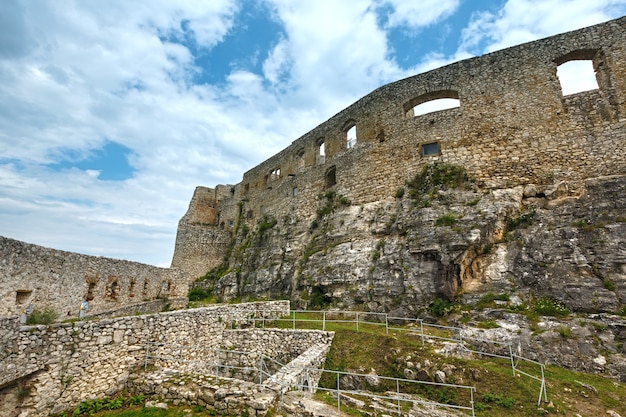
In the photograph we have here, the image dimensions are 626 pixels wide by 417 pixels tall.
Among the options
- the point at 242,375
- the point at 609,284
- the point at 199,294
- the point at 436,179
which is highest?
the point at 436,179

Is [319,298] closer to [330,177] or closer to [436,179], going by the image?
[436,179]

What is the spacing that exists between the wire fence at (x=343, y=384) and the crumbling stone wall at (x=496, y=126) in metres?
10.2

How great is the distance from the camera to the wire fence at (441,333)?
9077 mm

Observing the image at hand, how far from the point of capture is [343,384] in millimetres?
10164

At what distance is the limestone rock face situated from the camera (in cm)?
1149

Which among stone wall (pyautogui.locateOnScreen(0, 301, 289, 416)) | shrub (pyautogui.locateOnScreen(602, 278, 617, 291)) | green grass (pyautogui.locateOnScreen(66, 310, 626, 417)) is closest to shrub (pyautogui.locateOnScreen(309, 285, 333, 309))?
green grass (pyautogui.locateOnScreen(66, 310, 626, 417))

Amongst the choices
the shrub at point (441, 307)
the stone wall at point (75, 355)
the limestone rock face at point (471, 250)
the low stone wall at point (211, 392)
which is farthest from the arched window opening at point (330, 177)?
the low stone wall at point (211, 392)

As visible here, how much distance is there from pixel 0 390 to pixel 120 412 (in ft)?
→ 8.50

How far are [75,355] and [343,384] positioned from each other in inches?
292

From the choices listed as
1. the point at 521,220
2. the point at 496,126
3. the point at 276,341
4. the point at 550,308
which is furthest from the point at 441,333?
the point at 496,126

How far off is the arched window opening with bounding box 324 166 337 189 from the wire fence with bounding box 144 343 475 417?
43.3 ft

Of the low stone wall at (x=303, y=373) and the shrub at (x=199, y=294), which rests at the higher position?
the shrub at (x=199, y=294)

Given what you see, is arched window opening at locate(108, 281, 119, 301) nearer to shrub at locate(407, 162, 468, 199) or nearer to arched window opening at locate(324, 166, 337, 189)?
arched window opening at locate(324, 166, 337, 189)

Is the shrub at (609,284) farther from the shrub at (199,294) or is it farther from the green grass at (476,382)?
the shrub at (199,294)
